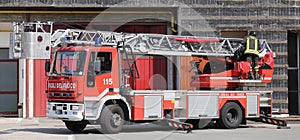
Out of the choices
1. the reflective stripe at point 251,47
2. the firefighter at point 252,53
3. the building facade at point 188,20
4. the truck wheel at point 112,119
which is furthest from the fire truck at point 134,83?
the building facade at point 188,20

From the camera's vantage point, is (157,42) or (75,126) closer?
(75,126)

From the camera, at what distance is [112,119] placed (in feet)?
60.8

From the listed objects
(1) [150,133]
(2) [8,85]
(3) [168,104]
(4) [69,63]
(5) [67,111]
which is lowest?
(1) [150,133]

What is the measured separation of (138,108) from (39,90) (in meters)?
9.19

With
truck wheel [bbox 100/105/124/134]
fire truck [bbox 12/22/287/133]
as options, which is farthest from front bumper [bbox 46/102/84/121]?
truck wheel [bbox 100/105/124/134]

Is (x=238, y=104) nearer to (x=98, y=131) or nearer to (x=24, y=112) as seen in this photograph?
(x=98, y=131)

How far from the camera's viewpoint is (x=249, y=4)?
87.6 feet

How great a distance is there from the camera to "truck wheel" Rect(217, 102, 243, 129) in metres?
20.8

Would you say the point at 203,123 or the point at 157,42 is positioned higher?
the point at 157,42

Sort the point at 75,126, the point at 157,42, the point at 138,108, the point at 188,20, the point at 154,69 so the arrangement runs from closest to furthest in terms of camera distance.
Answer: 1. the point at 138,108
2. the point at 75,126
3. the point at 157,42
4. the point at 188,20
5. the point at 154,69

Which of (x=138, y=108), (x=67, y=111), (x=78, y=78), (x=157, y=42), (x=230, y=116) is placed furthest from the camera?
(x=230, y=116)

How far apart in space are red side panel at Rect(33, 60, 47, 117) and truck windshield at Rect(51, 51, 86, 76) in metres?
8.04

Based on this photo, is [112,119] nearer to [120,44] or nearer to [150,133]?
[150,133]

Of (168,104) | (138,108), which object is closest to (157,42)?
(168,104)
